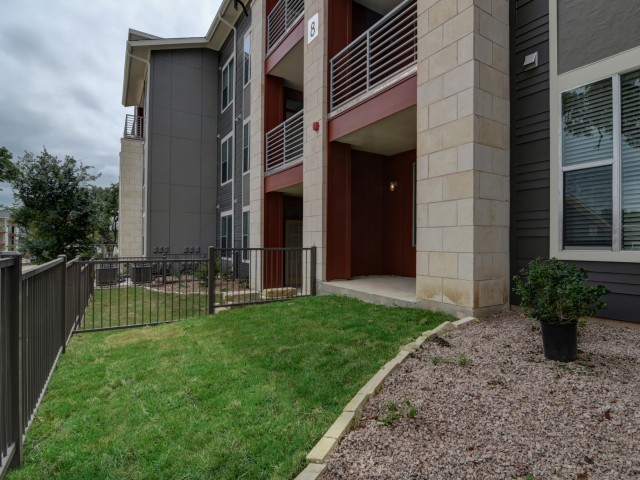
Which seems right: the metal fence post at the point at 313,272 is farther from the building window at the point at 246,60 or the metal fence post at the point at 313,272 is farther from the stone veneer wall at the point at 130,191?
the stone veneer wall at the point at 130,191

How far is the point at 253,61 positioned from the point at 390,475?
492 inches

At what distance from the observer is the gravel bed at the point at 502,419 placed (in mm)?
1930

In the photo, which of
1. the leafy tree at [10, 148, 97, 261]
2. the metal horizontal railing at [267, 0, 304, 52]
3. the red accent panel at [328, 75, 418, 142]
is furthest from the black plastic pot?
the leafy tree at [10, 148, 97, 261]

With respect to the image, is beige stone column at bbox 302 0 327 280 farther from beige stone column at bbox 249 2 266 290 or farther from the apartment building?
beige stone column at bbox 249 2 266 290

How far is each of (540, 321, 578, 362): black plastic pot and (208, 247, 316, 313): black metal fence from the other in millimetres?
4942

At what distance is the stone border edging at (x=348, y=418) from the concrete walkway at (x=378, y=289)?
6.01ft

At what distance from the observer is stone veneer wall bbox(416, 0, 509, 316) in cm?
452

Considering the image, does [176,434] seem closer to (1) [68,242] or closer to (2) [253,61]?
(2) [253,61]

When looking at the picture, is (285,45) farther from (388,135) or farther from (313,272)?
(313,272)

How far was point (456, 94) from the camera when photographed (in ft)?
15.5

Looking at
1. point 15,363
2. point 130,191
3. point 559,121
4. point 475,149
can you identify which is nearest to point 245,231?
point 475,149

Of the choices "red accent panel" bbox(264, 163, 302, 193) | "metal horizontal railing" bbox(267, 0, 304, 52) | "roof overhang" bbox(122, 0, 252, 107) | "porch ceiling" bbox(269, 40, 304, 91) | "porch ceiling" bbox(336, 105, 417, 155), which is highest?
"roof overhang" bbox(122, 0, 252, 107)

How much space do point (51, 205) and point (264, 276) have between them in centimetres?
1033

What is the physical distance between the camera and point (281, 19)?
1050cm
